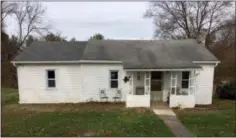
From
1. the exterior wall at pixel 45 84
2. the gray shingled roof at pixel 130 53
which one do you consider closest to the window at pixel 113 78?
the gray shingled roof at pixel 130 53

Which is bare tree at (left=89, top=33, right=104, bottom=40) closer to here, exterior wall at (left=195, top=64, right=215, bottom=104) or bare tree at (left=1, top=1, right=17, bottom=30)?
bare tree at (left=1, top=1, right=17, bottom=30)

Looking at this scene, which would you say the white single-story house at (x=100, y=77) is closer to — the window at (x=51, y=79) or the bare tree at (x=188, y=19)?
the window at (x=51, y=79)

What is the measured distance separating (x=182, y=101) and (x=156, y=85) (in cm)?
205

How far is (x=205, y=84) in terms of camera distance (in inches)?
533

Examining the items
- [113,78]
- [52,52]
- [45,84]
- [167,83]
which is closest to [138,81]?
[113,78]

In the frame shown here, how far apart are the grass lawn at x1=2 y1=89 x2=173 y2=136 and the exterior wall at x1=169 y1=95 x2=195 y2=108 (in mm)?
1863

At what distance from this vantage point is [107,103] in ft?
43.2

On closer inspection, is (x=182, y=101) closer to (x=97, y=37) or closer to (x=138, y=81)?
(x=138, y=81)

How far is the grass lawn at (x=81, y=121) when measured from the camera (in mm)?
7762

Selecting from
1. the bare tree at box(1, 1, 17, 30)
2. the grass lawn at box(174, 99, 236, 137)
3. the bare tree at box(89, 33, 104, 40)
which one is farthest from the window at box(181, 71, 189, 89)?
the bare tree at box(1, 1, 17, 30)

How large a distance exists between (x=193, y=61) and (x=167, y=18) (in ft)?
64.7

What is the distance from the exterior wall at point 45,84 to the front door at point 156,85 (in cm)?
473

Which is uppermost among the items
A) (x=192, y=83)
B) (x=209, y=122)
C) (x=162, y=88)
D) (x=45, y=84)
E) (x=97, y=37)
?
(x=97, y=37)

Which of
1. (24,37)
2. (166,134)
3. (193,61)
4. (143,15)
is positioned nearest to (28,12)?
(24,37)
